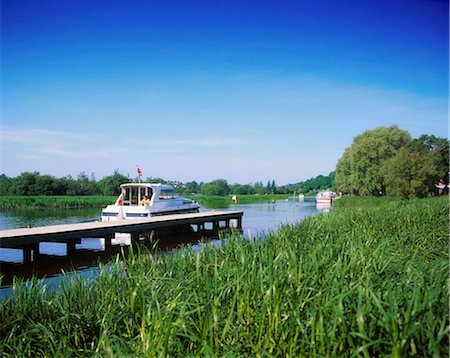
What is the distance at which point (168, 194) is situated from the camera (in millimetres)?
24016

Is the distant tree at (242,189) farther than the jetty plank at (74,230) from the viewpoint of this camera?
Result: Yes

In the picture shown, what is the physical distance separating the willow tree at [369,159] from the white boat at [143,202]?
2446 cm

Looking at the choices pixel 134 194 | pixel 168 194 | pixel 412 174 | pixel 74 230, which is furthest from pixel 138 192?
pixel 412 174

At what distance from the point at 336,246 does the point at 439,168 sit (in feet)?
97.8

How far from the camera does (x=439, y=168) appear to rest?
32.5 m

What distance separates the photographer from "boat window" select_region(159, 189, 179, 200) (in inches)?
915

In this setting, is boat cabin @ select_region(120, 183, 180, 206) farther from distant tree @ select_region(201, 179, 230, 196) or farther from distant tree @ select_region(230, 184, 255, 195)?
distant tree @ select_region(230, 184, 255, 195)

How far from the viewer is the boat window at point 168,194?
76.3 ft

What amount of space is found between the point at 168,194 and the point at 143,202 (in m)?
2.46

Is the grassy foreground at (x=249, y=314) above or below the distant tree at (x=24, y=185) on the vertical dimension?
below

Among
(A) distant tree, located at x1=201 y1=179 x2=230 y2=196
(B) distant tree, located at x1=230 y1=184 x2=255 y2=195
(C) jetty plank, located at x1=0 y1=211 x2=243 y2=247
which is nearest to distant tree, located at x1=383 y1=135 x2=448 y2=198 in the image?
(C) jetty plank, located at x1=0 y1=211 x2=243 y2=247

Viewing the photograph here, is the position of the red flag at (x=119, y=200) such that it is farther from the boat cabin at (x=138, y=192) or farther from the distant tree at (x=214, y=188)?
the distant tree at (x=214, y=188)

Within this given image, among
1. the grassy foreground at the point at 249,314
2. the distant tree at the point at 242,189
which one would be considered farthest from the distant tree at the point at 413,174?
the distant tree at the point at 242,189

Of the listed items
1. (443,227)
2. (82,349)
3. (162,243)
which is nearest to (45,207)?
(162,243)
